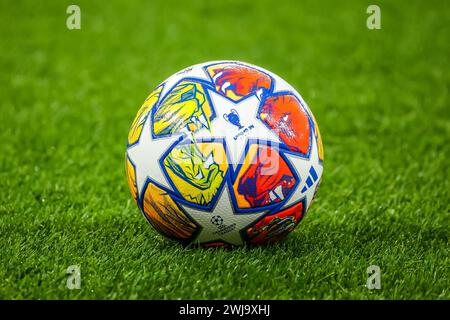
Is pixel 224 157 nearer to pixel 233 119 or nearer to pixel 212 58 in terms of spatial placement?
pixel 233 119

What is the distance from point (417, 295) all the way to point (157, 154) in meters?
1.75

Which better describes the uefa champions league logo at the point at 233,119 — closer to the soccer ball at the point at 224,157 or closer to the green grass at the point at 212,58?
the soccer ball at the point at 224,157

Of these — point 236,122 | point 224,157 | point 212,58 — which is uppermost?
point 212,58

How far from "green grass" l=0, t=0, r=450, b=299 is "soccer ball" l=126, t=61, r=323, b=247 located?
22 cm

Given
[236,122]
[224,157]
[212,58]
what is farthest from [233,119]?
[212,58]

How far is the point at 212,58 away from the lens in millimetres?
9828

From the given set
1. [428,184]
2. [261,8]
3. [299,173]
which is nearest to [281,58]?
[261,8]

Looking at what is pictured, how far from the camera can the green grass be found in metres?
4.21

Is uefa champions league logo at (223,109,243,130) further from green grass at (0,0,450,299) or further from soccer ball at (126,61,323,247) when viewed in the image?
green grass at (0,0,450,299)

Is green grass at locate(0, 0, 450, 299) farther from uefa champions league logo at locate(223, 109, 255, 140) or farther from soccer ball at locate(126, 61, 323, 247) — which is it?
uefa champions league logo at locate(223, 109, 255, 140)

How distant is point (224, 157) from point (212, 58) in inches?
232

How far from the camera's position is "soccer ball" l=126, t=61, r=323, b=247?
4141 mm


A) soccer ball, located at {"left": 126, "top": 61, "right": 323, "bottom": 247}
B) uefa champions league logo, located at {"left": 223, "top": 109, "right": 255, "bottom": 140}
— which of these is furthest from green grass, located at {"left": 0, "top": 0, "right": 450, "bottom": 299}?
uefa champions league logo, located at {"left": 223, "top": 109, "right": 255, "bottom": 140}

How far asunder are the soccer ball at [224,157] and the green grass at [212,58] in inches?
8.7
